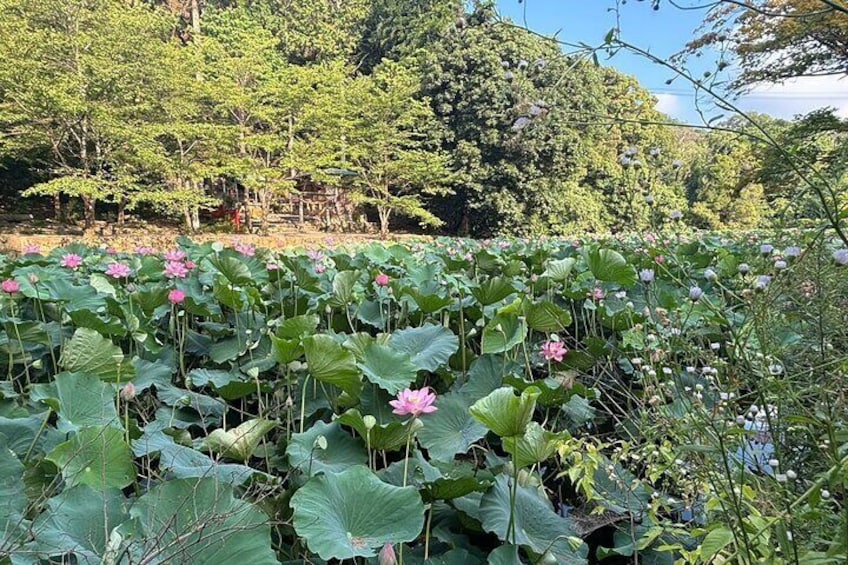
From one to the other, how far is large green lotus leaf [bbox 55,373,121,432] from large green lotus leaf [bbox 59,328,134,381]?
0.12 m

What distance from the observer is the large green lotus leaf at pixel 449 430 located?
0.92 m

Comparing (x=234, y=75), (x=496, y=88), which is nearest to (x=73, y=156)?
(x=234, y=75)

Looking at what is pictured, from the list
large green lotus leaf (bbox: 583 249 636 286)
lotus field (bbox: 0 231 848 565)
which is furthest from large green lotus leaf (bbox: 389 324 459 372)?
large green lotus leaf (bbox: 583 249 636 286)

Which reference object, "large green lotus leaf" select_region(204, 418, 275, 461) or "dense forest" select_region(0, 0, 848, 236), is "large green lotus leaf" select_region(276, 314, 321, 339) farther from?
"dense forest" select_region(0, 0, 848, 236)

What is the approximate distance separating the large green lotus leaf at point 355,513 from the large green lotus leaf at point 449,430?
223 mm

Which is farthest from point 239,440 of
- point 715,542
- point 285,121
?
point 285,121

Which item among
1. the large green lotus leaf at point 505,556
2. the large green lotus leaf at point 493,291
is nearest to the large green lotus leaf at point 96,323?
the large green lotus leaf at point 493,291

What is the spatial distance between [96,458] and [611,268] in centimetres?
128

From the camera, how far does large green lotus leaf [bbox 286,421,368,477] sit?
81 cm

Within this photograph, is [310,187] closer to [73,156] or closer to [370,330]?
[73,156]

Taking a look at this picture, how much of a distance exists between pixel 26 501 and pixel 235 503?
9.7 inches

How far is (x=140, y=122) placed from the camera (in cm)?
1135

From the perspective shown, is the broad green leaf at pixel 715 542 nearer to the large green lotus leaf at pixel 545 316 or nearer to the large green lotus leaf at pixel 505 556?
the large green lotus leaf at pixel 505 556

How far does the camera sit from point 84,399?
0.89 meters
